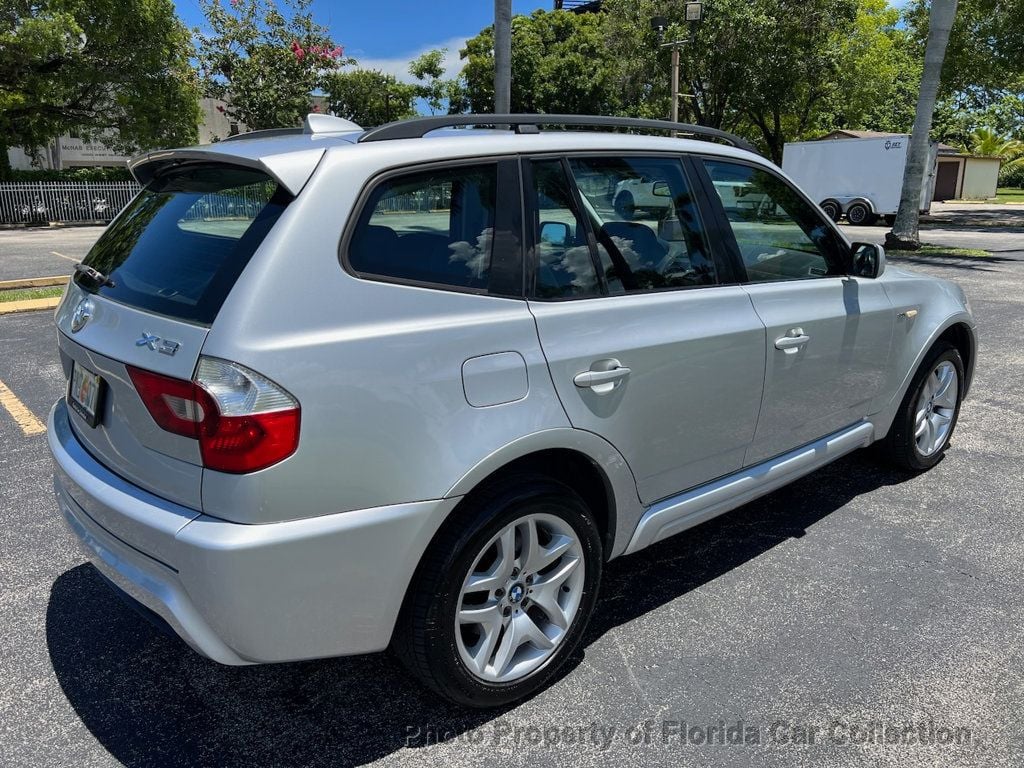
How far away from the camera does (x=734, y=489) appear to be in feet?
10.5

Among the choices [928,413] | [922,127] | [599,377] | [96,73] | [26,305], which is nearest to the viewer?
[599,377]

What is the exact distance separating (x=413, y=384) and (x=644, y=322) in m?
0.96

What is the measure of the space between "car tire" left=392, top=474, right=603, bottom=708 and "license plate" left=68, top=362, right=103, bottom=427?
1.12 metres

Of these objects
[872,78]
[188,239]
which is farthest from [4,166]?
[872,78]

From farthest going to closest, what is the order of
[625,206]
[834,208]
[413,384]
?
[834,208]
[625,206]
[413,384]

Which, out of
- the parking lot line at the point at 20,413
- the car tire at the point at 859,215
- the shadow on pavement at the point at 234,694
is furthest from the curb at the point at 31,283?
the car tire at the point at 859,215

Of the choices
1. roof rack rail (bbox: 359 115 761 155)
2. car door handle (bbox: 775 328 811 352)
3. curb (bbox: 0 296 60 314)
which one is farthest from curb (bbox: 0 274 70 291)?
car door handle (bbox: 775 328 811 352)

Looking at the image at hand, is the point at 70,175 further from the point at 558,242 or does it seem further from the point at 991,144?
the point at 991,144

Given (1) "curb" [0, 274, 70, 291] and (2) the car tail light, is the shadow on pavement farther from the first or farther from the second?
(1) "curb" [0, 274, 70, 291]

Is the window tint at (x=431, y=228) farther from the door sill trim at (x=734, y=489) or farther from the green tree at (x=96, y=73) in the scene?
the green tree at (x=96, y=73)

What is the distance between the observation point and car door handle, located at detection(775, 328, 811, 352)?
320 cm

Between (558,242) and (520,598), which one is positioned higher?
(558,242)

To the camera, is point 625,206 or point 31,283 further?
point 31,283

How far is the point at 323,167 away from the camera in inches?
85.6
